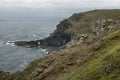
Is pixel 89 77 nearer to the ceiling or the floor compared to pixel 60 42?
nearer to the ceiling

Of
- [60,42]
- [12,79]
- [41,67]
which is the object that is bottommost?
[60,42]

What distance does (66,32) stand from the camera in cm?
16012

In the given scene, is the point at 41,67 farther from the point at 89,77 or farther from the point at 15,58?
the point at 15,58

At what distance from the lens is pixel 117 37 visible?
33719mm

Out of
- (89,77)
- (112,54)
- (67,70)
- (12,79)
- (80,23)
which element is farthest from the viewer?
(80,23)

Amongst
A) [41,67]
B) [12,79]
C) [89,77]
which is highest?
[89,77]

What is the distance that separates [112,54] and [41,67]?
1424 cm

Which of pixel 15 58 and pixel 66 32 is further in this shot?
pixel 66 32

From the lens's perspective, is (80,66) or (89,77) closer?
(89,77)

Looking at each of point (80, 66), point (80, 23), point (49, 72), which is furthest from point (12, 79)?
point (80, 23)

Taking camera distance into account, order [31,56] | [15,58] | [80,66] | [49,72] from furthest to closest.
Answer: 1. [31,56]
2. [15,58]
3. [49,72]
4. [80,66]

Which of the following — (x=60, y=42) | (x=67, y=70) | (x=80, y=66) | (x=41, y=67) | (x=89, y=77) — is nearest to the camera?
(x=89, y=77)

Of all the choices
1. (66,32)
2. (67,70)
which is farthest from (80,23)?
(67,70)

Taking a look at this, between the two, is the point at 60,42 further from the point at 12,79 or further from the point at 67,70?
the point at 67,70
